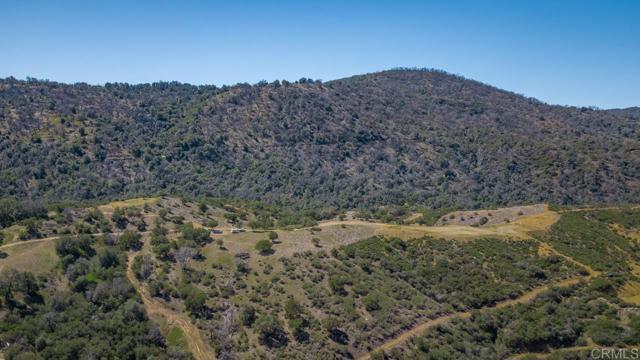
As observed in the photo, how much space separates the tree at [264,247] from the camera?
229 ft

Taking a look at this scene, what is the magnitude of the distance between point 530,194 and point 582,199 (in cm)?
1176

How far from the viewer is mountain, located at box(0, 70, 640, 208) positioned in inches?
4828

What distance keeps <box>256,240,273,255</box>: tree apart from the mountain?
156ft

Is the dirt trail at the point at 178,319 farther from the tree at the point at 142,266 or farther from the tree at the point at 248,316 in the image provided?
the tree at the point at 248,316

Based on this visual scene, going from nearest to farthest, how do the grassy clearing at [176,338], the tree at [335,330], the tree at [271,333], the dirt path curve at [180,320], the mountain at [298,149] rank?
1. the dirt path curve at [180,320]
2. the grassy clearing at [176,338]
3. the tree at [271,333]
4. the tree at [335,330]
5. the mountain at [298,149]

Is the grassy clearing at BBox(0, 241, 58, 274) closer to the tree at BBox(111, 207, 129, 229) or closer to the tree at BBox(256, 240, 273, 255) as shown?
the tree at BBox(111, 207, 129, 229)

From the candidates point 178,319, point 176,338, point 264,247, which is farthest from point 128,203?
point 176,338

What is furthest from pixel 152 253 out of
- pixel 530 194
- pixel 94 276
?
pixel 530 194

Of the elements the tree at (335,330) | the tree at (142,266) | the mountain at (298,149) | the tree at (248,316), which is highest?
the mountain at (298,149)

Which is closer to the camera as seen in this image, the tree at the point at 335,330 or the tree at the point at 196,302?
the tree at the point at 335,330

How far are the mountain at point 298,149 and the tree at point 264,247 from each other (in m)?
47.4

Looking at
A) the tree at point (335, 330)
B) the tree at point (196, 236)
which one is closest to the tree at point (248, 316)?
the tree at point (335, 330)
